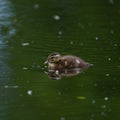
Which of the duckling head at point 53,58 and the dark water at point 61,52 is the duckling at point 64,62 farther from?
the dark water at point 61,52

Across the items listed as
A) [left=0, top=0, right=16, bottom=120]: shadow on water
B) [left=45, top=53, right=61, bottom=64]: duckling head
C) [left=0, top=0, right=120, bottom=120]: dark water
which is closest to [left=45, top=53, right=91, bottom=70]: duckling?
[left=45, top=53, right=61, bottom=64]: duckling head

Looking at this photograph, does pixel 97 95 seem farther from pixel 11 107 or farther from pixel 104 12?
pixel 104 12

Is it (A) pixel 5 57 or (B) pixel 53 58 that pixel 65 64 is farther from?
(A) pixel 5 57

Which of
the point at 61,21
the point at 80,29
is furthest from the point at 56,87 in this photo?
the point at 61,21

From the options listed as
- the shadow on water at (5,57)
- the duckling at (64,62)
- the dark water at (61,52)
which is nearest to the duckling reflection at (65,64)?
the duckling at (64,62)

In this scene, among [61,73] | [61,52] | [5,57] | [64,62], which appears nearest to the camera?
[61,73]

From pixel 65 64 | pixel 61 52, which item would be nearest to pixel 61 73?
pixel 65 64

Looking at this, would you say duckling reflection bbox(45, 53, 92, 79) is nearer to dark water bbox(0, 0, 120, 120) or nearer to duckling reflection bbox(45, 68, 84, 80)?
duckling reflection bbox(45, 68, 84, 80)
